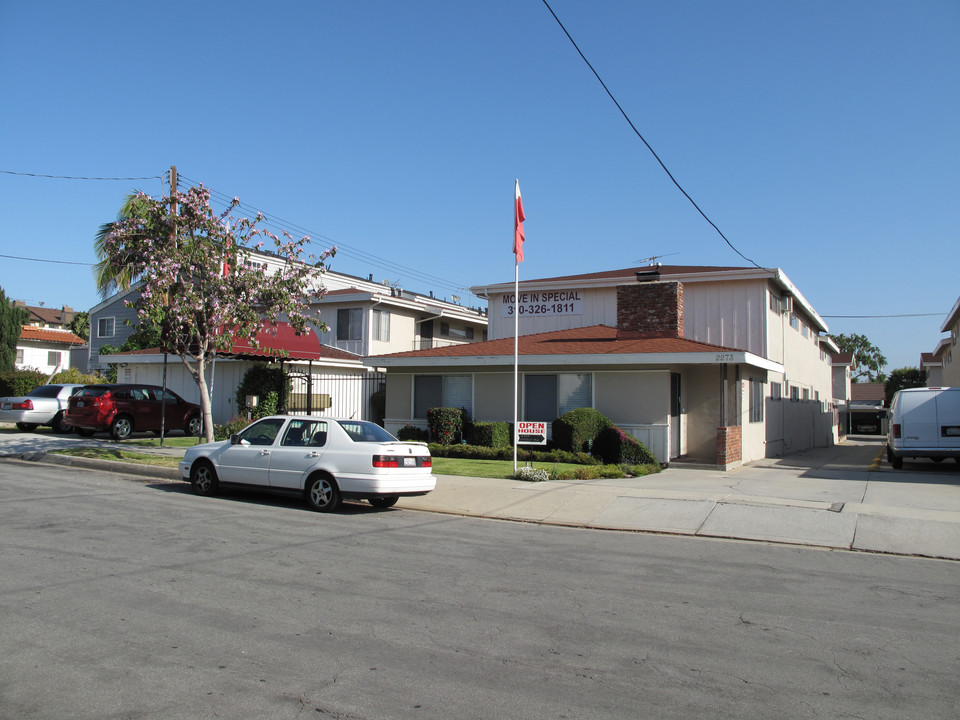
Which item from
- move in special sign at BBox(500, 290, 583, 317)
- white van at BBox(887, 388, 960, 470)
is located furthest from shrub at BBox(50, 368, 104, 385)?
white van at BBox(887, 388, 960, 470)

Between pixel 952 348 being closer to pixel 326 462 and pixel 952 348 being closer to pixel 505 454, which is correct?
pixel 505 454

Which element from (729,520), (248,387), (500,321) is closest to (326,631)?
(729,520)

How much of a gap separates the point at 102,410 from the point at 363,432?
13448 mm

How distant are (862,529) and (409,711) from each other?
8385mm

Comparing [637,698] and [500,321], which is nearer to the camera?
[637,698]

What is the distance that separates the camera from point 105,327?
4228cm

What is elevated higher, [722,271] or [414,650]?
[722,271]

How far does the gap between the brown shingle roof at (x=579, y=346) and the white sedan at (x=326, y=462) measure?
8.20 metres

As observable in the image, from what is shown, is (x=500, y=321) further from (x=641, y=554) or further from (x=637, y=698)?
(x=637, y=698)

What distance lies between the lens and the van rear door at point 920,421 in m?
18.2

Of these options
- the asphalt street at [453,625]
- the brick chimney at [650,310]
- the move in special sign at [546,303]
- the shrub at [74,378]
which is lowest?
the asphalt street at [453,625]

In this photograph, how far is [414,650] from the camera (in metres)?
5.41

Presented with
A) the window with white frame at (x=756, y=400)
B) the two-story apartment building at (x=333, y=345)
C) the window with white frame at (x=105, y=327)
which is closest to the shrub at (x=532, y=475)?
the two-story apartment building at (x=333, y=345)

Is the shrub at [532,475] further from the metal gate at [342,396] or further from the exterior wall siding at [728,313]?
the metal gate at [342,396]
